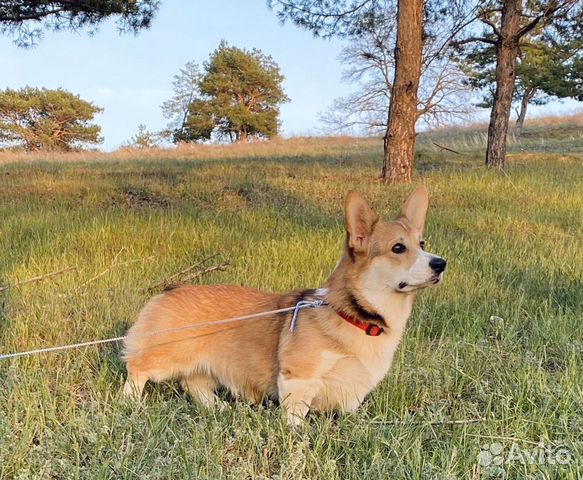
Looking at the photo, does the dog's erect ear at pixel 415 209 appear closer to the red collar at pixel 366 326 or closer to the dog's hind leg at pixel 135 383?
the red collar at pixel 366 326

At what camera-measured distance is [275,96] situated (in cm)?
4575

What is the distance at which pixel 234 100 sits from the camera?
43844 millimetres

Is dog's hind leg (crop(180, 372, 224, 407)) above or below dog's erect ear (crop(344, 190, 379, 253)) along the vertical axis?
below

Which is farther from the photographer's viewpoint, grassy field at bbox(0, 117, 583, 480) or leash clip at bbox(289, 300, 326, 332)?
leash clip at bbox(289, 300, 326, 332)

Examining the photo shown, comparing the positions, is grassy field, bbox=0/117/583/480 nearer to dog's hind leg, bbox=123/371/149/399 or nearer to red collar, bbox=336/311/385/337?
dog's hind leg, bbox=123/371/149/399

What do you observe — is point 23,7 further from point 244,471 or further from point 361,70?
point 361,70

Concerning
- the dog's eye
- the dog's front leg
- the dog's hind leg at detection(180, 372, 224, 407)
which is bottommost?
the dog's hind leg at detection(180, 372, 224, 407)

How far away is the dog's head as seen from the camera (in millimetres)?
2307

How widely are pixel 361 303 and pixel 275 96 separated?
45340mm

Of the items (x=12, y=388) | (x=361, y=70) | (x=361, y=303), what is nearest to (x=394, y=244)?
(x=361, y=303)

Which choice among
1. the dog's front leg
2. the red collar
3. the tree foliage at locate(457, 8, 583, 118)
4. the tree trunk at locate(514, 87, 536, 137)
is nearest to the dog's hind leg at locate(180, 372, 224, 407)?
the dog's front leg

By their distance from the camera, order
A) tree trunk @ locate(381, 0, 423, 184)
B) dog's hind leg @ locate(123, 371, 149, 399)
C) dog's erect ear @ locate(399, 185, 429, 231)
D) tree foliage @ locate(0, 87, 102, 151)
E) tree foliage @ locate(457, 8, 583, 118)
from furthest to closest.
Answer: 1. tree foliage @ locate(0, 87, 102, 151)
2. tree foliage @ locate(457, 8, 583, 118)
3. tree trunk @ locate(381, 0, 423, 184)
4. dog's erect ear @ locate(399, 185, 429, 231)
5. dog's hind leg @ locate(123, 371, 149, 399)

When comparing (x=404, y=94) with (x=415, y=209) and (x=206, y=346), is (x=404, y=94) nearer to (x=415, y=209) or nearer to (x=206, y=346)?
(x=415, y=209)

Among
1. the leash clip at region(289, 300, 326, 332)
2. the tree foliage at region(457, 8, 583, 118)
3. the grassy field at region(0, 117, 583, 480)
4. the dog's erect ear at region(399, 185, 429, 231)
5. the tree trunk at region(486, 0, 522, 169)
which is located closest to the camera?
the grassy field at region(0, 117, 583, 480)
